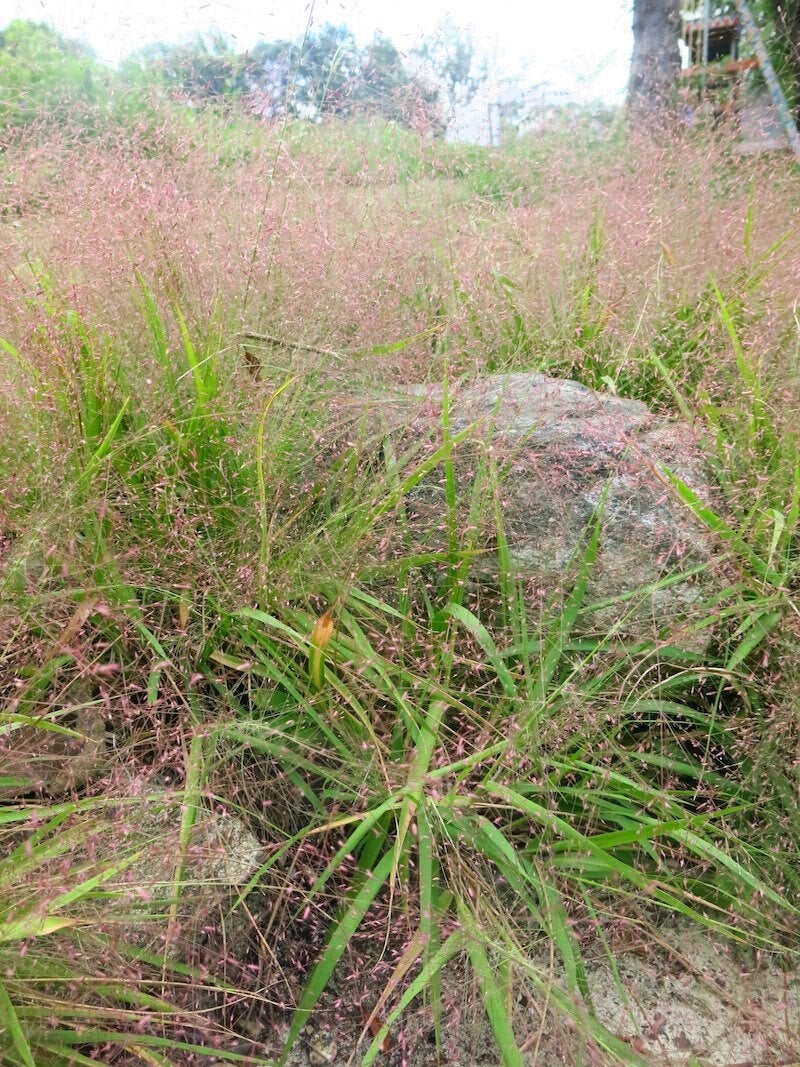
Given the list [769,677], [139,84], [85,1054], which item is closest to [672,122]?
[139,84]

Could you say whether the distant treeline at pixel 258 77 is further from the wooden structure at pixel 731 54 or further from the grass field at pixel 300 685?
the wooden structure at pixel 731 54

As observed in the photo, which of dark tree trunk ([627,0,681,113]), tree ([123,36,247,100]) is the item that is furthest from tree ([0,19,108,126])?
dark tree trunk ([627,0,681,113])

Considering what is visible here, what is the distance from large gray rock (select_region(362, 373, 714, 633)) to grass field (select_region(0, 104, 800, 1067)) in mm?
55

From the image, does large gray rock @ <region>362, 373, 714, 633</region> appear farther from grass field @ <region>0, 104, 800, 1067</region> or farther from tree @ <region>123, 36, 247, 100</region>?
tree @ <region>123, 36, 247, 100</region>

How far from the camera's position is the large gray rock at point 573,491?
131cm

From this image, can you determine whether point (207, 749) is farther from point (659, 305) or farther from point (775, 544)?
point (659, 305)

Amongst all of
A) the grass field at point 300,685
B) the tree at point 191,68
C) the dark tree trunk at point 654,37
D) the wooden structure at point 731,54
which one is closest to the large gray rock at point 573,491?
the grass field at point 300,685

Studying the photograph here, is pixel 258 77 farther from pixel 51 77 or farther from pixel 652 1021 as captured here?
pixel 652 1021

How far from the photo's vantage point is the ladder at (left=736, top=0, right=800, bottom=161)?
3.58 m

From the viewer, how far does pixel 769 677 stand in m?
1.19

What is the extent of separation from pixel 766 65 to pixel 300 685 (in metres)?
4.45

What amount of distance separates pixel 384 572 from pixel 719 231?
1.61 m

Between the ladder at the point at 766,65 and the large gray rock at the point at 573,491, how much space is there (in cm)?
291

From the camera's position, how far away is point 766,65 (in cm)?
385
